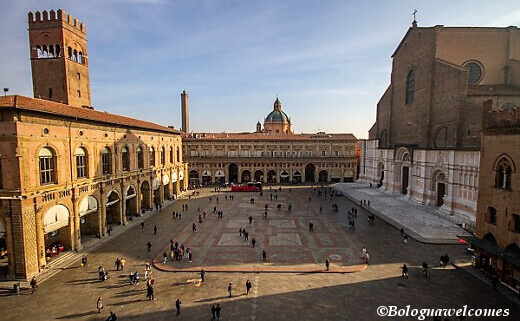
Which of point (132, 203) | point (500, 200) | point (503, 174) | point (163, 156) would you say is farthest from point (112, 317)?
point (163, 156)

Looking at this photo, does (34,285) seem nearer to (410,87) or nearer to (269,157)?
(269,157)

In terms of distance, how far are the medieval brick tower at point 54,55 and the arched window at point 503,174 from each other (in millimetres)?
45088

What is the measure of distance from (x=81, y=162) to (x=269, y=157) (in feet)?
142

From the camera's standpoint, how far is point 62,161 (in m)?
21.5

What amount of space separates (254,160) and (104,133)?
38762 millimetres

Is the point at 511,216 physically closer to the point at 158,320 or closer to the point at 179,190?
the point at 158,320

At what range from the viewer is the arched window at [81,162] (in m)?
23.7

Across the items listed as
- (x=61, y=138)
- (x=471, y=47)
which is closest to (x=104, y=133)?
(x=61, y=138)

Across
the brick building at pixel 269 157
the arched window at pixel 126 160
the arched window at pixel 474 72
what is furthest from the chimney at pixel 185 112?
the arched window at pixel 474 72

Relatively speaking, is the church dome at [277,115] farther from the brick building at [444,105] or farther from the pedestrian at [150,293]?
the pedestrian at [150,293]

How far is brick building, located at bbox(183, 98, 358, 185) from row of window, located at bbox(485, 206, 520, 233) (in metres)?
45.0

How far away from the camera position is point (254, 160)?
6325 centimetres

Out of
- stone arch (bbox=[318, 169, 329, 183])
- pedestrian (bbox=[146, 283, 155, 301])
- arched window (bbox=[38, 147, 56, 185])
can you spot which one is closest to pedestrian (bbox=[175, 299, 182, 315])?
pedestrian (bbox=[146, 283, 155, 301])

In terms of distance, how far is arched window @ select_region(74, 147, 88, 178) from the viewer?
2373 cm
